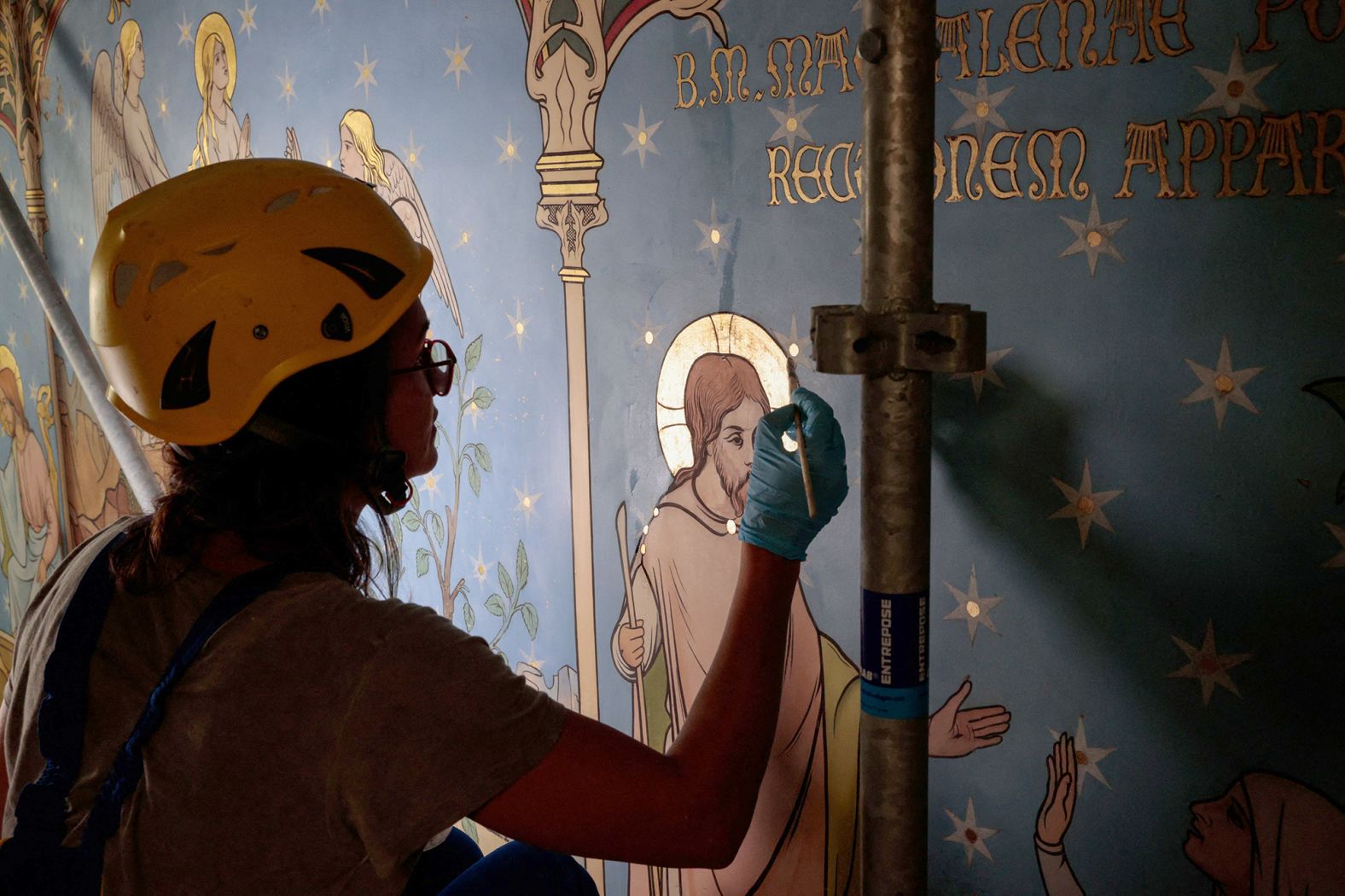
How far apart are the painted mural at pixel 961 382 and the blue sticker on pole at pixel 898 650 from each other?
11.3 inches

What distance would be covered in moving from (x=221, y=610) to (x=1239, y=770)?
3.80 ft

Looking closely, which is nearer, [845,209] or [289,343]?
[289,343]

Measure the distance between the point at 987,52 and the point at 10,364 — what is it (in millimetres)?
4002

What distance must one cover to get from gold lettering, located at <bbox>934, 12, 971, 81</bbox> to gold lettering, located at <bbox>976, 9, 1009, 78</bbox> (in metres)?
0.02

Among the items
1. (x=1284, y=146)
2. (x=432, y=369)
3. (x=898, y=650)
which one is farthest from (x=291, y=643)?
(x=1284, y=146)

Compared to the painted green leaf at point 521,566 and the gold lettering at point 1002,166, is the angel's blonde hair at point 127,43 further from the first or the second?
the gold lettering at point 1002,166

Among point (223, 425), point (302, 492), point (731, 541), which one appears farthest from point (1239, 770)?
point (223, 425)

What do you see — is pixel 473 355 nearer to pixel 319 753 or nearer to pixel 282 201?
pixel 282 201

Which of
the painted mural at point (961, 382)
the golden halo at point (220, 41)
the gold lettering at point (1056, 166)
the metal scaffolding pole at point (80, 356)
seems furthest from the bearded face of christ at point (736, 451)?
the golden halo at point (220, 41)

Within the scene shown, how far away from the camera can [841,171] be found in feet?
4.87

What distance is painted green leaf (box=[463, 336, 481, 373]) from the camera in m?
2.13

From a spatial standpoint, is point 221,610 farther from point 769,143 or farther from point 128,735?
point 769,143

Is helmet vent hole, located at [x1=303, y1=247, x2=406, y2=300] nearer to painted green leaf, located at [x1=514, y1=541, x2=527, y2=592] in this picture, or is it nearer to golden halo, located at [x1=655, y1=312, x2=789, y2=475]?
golden halo, located at [x1=655, y1=312, x2=789, y2=475]

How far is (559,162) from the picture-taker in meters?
1.88
